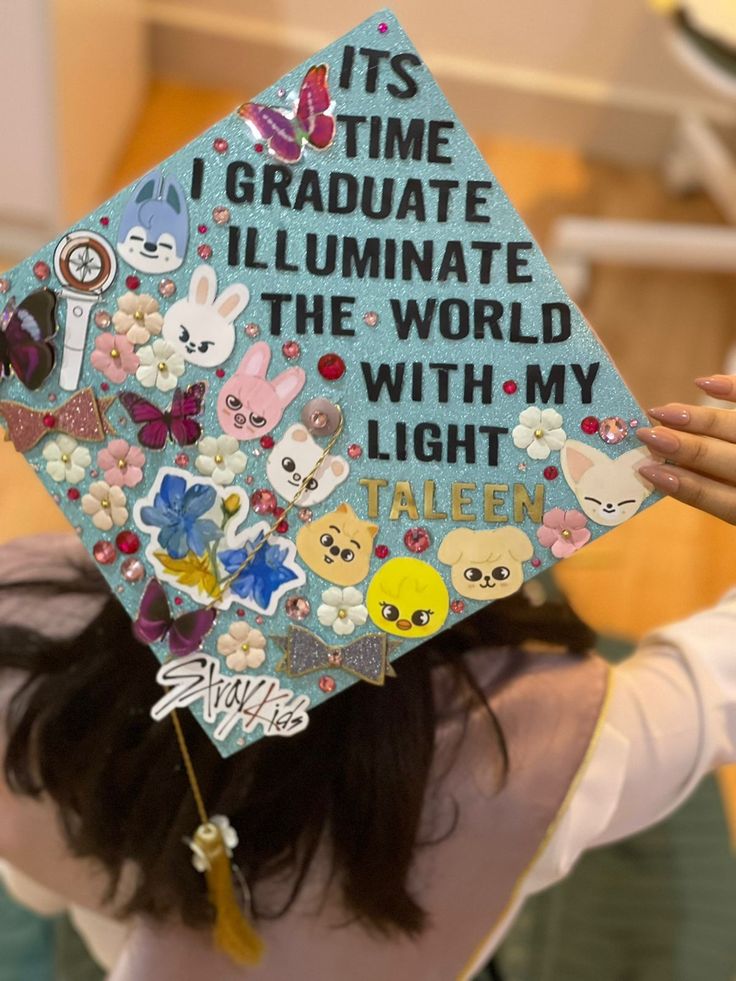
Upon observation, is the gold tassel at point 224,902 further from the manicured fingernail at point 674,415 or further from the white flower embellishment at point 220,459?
the manicured fingernail at point 674,415

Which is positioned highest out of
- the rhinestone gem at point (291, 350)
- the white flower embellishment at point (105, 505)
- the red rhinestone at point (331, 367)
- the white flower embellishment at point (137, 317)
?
the white flower embellishment at point (137, 317)

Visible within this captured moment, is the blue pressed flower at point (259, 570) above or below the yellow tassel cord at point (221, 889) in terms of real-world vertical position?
above

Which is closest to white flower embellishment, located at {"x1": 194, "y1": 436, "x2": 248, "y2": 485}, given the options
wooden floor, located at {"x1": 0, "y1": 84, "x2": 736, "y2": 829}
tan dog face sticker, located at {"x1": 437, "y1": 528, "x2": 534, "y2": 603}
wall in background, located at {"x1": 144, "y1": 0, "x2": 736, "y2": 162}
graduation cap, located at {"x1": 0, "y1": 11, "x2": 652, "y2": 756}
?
graduation cap, located at {"x1": 0, "y1": 11, "x2": 652, "y2": 756}

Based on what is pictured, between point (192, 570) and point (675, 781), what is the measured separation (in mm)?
379

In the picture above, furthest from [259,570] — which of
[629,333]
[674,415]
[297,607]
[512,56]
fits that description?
[512,56]

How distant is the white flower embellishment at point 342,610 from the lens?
1.83ft

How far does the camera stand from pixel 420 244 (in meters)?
0.51

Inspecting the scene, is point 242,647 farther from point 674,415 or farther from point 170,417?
point 674,415

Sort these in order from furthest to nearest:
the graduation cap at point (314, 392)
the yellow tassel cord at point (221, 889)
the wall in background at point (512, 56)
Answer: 1. the wall in background at point (512, 56)
2. the yellow tassel cord at point (221, 889)
3. the graduation cap at point (314, 392)

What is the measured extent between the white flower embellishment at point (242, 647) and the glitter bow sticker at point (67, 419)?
134 millimetres

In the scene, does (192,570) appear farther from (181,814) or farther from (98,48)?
(98,48)

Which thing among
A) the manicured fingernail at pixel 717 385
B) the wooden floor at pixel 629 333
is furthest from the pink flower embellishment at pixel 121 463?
the wooden floor at pixel 629 333

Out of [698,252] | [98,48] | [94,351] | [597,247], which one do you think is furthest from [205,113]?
[94,351]

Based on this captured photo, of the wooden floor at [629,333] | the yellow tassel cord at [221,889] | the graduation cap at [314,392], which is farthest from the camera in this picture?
the wooden floor at [629,333]
